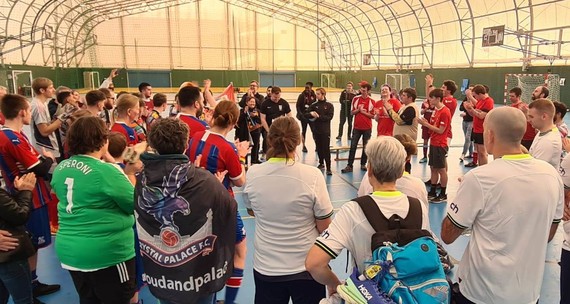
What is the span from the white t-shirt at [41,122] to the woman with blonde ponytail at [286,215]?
4074 millimetres

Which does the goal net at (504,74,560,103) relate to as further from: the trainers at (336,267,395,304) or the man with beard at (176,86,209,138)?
the trainers at (336,267,395,304)

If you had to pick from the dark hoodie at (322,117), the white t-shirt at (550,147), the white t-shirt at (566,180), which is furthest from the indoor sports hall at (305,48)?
the white t-shirt at (566,180)

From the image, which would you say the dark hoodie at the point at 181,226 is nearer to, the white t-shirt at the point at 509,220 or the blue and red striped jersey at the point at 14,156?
the white t-shirt at the point at 509,220

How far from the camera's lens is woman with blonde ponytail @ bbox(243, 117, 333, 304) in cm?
219

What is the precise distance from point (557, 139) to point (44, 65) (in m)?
27.8

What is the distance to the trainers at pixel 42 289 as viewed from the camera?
3.49 metres

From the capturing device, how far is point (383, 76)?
99.3ft

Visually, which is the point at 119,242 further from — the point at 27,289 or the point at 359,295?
the point at 359,295

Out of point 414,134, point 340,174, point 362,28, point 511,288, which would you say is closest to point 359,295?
point 511,288

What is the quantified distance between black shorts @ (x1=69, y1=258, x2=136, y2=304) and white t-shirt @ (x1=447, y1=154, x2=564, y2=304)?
198cm

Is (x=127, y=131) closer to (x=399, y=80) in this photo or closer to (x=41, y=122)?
(x=41, y=122)

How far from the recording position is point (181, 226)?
185 cm

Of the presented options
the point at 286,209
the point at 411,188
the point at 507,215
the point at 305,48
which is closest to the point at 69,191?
the point at 286,209

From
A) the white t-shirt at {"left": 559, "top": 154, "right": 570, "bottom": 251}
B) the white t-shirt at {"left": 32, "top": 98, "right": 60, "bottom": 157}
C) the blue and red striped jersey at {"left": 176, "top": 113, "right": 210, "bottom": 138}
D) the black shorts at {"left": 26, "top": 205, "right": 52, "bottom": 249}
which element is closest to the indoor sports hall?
the blue and red striped jersey at {"left": 176, "top": 113, "right": 210, "bottom": 138}
